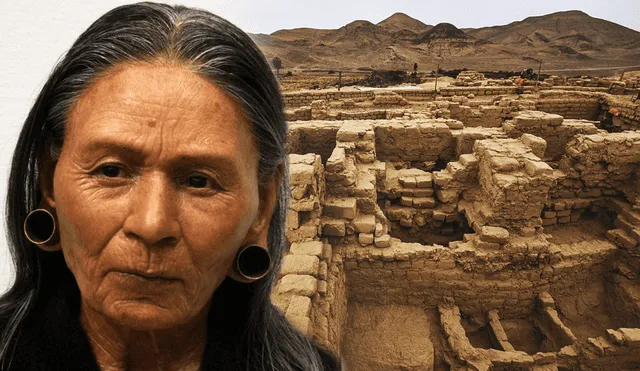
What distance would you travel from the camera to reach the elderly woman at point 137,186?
35.7 inches

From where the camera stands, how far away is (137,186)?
917 millimetres

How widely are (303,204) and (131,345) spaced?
13.4ft

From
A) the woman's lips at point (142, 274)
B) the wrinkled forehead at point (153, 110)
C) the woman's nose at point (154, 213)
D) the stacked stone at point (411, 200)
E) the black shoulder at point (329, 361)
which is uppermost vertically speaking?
the wrinkled forehead at point (153, 110)

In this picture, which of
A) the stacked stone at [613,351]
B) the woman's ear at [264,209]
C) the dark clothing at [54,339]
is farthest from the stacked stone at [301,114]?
the dark clothing at [54,339]

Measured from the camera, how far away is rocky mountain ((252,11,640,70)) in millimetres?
41594

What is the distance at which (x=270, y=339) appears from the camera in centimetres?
147

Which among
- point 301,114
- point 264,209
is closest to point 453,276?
point 264,209

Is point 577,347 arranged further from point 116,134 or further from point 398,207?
point 116,134

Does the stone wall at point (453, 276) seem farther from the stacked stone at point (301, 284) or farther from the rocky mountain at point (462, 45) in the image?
the rocky mountain at point (462, 45)

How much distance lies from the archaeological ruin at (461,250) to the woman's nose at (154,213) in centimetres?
272

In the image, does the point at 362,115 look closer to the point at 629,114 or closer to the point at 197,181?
the point at 629,114

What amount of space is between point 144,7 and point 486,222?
661 centimetres

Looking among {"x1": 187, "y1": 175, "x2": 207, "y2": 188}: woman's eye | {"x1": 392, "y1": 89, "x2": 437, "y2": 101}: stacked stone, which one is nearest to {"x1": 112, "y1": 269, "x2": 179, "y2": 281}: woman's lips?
{"x1": 187, "y1": 175, "x2": 207, "y2": 188}: woman's eye

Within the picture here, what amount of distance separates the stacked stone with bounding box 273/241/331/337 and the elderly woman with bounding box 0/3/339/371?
6.91 feet
